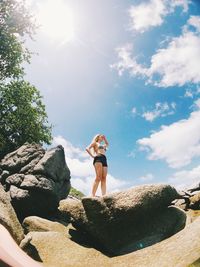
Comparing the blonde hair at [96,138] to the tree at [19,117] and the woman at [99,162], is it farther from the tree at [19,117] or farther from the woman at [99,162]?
the tree at [19,117]

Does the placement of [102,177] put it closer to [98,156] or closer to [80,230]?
[98,156]

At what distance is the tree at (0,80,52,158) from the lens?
3847 centimetres

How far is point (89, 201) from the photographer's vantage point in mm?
12484

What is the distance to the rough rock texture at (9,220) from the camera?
1052cm

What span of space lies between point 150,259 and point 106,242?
264 centimetres

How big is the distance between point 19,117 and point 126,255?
31.0 m

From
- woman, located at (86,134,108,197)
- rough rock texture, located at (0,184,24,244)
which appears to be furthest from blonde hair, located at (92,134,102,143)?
rough rock texture, located at (0,184,24,244)

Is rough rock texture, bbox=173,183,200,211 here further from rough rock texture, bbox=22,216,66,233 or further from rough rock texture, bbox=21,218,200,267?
rough rock texture, bbox=22,216,66,233

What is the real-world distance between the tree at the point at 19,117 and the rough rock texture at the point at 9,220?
26.4 metres

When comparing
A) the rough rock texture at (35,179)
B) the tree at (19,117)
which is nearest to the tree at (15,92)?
the tree at (19,117)

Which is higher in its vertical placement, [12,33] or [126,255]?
[12,33]

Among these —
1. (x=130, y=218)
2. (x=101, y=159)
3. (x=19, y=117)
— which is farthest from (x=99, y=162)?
(x=19, y=117)

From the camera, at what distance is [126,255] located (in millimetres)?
10891

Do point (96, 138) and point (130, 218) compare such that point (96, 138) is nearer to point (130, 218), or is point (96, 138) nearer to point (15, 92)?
point (130, 218)
